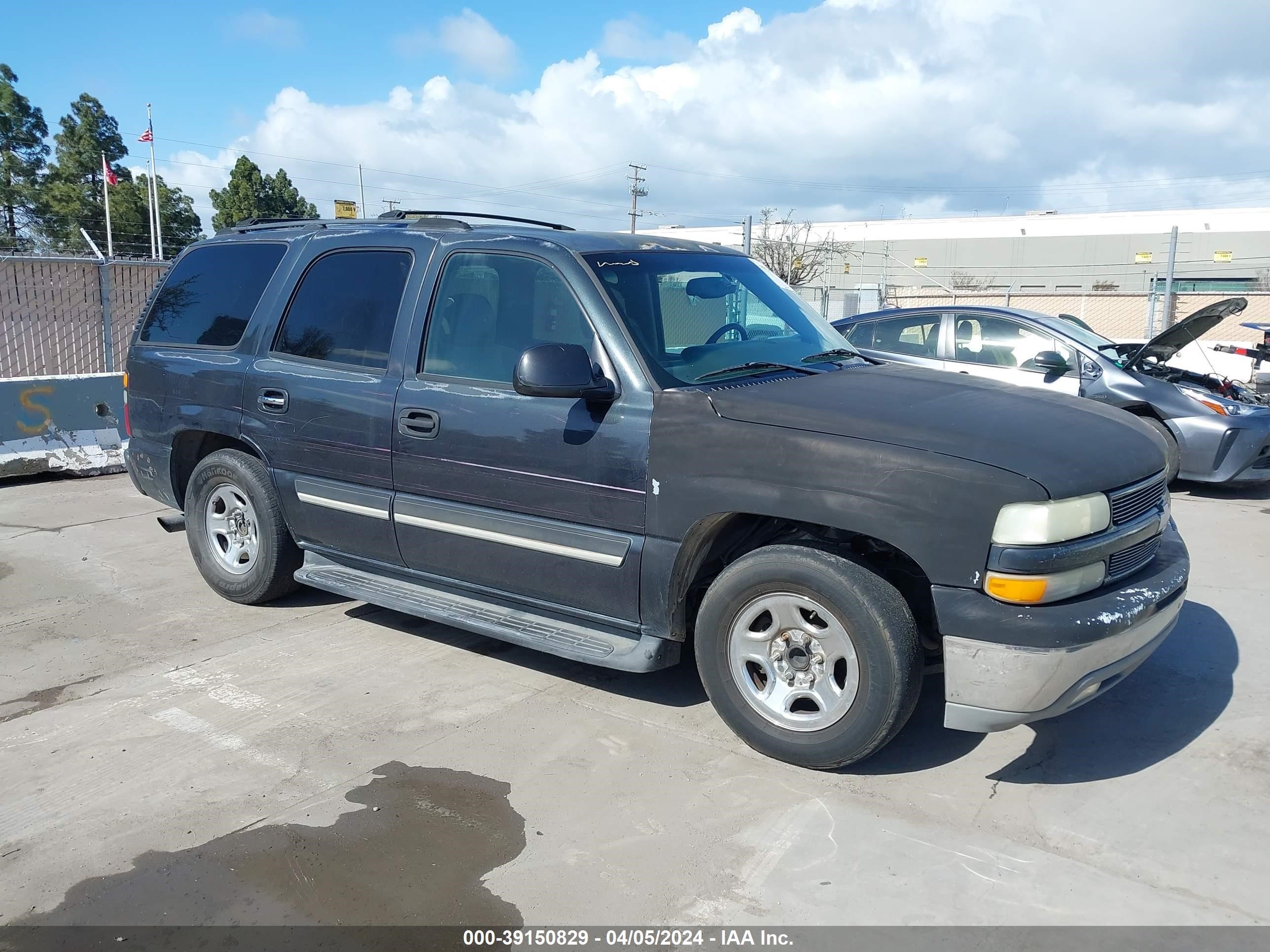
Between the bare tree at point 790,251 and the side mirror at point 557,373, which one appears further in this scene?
the bare tree at point 790,251

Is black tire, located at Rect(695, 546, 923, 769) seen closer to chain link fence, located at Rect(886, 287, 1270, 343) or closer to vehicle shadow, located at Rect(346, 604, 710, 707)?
vehicle shadow, located at Rect(346, 604, 710, 707)

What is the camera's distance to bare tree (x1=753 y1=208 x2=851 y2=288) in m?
31.2

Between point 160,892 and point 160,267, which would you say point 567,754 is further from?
point 160,267

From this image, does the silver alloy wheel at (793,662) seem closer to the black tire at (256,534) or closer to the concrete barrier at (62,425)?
the black tire at (256,534)

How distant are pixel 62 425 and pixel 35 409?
0.28 metres

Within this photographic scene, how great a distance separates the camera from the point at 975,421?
3.54m

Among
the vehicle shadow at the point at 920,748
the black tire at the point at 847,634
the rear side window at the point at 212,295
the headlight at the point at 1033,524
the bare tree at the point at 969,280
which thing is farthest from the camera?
the bare tree at the point at 969,280

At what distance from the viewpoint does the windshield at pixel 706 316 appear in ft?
13.5

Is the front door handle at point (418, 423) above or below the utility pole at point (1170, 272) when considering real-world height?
below

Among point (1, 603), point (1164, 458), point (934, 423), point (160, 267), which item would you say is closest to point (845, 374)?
point (934, 423)

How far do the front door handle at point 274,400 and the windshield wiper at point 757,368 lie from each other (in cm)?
225

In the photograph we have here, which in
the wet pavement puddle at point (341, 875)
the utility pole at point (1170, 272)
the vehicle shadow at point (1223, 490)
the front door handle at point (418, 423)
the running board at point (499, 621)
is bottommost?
the wet pavement puddle at point (341, 875)

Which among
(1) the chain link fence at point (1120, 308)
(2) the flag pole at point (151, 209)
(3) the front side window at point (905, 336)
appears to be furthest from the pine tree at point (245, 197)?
(3) the front side window at point (905, 336)

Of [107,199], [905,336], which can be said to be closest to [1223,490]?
[905,336]
